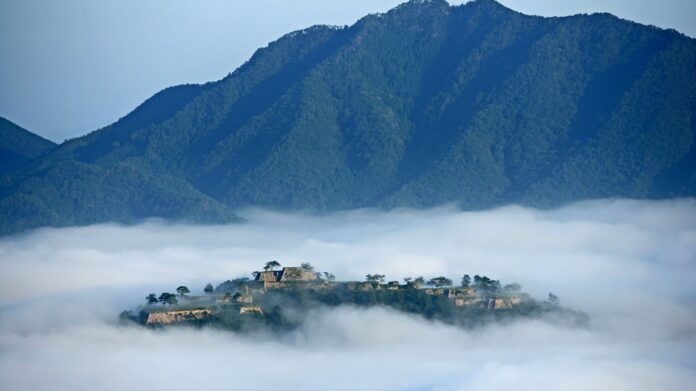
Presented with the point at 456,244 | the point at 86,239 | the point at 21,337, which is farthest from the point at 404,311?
the point at 86,239

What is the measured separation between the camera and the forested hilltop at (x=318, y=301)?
13075 cm

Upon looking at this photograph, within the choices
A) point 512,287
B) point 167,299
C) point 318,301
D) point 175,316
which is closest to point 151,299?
point 167,299

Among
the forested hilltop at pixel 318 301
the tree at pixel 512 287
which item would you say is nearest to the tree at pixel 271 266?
the forested hilltop at pixel 318 301

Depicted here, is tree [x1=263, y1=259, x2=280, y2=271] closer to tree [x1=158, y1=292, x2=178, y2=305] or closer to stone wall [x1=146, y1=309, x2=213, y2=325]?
tree [x1=158, y1=292, x2=178, y2=305]

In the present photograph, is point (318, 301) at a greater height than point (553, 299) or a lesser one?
lesser

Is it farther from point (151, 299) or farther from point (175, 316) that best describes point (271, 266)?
point (175, 316)

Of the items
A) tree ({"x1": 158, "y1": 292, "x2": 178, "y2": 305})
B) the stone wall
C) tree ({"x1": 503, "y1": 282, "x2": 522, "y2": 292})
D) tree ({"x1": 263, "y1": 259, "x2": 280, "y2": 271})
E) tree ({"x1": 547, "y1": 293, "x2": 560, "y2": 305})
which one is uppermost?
tree ({"x1": 263, "y1": 259, "x2": 280, "y2": 271})

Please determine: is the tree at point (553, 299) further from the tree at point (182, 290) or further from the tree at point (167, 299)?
the tree at point (167, 299)

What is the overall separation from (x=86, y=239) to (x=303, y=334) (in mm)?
56016

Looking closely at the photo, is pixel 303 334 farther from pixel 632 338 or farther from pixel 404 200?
pixel 404 200

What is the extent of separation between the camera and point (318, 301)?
135250 mm

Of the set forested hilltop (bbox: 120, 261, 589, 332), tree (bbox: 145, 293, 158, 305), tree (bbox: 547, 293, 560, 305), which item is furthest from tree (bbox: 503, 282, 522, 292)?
tree (bbox: 145, 293, 158, 305)

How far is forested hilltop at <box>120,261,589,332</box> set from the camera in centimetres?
13075

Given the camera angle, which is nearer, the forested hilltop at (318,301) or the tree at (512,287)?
the forested hilltop at (318,301)
